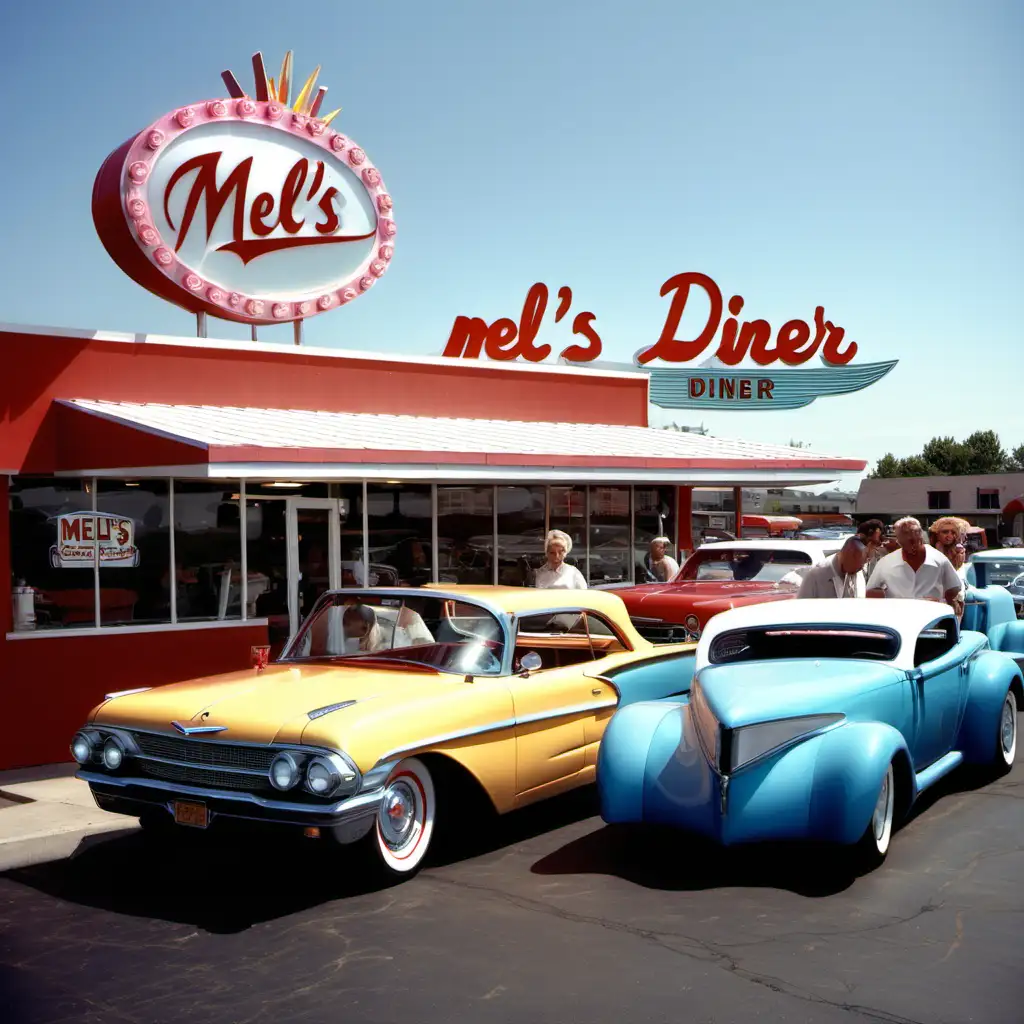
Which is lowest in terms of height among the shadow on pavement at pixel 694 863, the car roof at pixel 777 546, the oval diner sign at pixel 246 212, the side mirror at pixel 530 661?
the shadow on pavement at pixel 694 863

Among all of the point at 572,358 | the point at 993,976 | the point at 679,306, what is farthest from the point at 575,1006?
the point at 679,306

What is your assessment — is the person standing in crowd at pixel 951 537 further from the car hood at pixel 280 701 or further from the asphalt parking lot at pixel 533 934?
the car hood at pixel 280 701

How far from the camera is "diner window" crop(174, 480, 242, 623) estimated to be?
11133 millimetres

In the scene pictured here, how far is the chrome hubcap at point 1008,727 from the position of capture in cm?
793

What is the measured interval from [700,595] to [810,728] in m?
4.84

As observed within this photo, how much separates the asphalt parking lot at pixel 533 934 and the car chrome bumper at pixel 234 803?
195mm

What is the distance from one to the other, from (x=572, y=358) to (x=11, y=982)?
14383 millimetres

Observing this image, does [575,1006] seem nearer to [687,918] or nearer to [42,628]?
[687,918]

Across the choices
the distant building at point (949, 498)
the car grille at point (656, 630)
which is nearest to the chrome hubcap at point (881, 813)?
the car grille at point (656, 630)

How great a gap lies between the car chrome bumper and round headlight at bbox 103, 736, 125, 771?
7 centimetres

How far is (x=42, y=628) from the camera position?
33.9 feet

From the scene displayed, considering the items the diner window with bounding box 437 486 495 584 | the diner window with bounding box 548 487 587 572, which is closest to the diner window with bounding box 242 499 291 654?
the diner window with bounding box 437 486 495 584

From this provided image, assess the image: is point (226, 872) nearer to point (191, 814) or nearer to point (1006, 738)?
point (191, 814)

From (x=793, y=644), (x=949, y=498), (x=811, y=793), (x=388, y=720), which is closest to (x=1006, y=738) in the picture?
(x=793, y=644)
